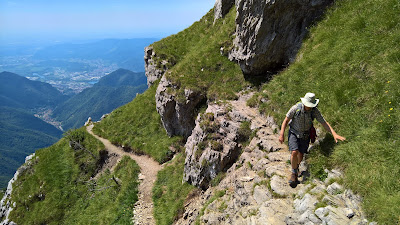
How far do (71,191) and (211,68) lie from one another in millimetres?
23842

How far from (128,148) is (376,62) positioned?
26841 mm

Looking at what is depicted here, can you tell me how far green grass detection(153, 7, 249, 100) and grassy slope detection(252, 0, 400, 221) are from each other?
588 cm

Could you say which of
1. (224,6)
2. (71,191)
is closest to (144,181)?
(71,191)

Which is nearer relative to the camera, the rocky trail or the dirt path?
the rocky trail

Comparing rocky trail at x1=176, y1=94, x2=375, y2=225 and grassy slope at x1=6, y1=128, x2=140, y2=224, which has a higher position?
rocky trail at x1=176, y1=94, x2=375, y2=225

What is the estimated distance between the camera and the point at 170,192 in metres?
18.4

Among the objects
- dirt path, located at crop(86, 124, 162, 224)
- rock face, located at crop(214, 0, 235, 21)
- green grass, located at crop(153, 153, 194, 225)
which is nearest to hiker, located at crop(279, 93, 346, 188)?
green grass, located at crop(153, 153, 194, 225)

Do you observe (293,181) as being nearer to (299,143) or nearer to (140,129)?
(299,143)

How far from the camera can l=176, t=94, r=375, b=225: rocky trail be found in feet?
21.1

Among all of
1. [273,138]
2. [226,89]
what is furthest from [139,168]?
[273,138]

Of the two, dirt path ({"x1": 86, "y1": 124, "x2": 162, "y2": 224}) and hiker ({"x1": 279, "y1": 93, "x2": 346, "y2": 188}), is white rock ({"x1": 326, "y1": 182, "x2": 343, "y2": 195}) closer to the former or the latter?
hiker ({"x1": 279, "y1": 93, "x2": 346, "y2": 188})

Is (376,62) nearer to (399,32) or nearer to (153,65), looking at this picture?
(399,32)

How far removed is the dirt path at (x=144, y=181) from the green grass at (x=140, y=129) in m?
0.77

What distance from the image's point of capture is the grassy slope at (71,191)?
20328 millimetres
